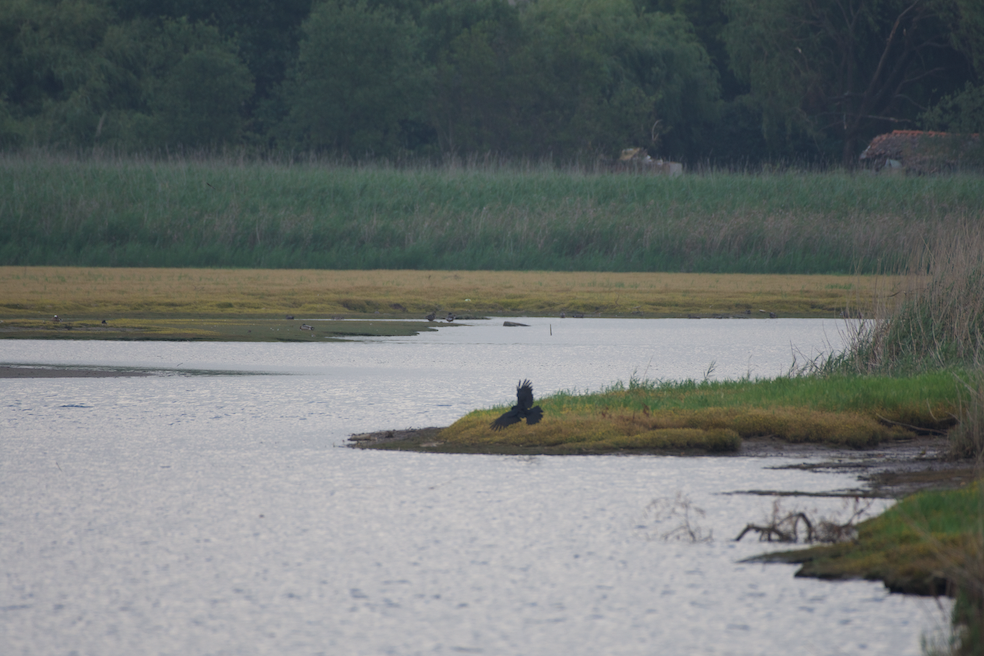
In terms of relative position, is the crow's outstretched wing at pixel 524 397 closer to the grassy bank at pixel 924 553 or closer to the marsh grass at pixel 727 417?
the marsh grass at pixel 727 417

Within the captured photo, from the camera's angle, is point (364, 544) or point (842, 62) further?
point (842, 62)

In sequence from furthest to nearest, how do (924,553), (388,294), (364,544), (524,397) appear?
(388,294) → (524,397) → (364,544) → (924,553)

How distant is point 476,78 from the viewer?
48.8 meters

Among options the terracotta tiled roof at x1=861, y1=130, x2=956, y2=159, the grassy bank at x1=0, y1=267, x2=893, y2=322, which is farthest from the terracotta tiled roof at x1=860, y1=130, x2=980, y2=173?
the grassy bank at x1=0, y1=267, x2=893, y2=322

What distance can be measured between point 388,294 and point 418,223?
554cm

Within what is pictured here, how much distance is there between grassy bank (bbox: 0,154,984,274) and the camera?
1028 inches

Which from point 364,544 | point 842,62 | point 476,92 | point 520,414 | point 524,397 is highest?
point 842,62

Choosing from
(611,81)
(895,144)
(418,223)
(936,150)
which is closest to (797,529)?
(418,223)

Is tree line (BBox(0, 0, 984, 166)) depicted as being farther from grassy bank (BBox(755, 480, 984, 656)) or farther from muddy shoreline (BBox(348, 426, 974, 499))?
grassy bank (BBox(755, 480, 984, 656))

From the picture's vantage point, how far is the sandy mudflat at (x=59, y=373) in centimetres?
1268

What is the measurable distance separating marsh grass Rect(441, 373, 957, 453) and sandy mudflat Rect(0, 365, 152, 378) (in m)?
4.89

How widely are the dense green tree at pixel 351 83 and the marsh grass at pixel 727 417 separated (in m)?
36.4

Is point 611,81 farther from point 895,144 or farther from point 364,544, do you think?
point 364,544

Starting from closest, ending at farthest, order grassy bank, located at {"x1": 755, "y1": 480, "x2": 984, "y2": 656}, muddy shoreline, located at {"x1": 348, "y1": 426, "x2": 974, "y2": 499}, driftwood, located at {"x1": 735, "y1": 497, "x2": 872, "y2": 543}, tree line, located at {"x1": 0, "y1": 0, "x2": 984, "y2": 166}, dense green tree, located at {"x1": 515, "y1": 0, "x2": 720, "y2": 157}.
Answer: grassy bank, located at {"x1": 755, "y1": 480, "x2": 984, "y2": 656}, driftwood, located at {"x1": 735, "y1": 497, "x2": 872, "y2": 543}, muddy shoreline, located at {"x1": 348, "y1": 426, "x2": 974, "y2": 499}, tree line, located at {"x1": 0, "y1": 0, "x2": 984, "y2": 166}, dense green tree, located at {"x1": 515, "y1": 0, "x2": 720, "y2": 157}
